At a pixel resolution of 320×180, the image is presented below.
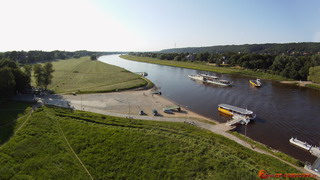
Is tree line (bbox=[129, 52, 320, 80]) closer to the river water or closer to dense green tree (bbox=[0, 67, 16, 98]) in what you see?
the river water

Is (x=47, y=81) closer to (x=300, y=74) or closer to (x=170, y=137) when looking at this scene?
(x=170, y=137)

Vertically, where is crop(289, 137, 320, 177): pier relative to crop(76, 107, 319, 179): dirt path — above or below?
below

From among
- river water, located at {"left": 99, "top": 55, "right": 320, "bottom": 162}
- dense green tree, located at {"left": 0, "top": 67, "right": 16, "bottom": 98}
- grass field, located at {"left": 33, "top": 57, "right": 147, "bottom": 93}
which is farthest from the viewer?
grass field, located at {"left": 33, "top": 57, "right": 147, "bottom": 93}

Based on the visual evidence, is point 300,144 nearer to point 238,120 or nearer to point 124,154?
point 238,120

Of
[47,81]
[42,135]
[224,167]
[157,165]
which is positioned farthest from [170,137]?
[47,81]

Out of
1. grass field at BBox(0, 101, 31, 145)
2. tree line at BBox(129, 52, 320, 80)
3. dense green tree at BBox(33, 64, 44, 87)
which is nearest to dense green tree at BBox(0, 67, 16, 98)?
grass field at BBox(0, 101, 31, 145)

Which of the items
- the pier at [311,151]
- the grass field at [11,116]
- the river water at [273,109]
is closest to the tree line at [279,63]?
the river water at [273,109]
